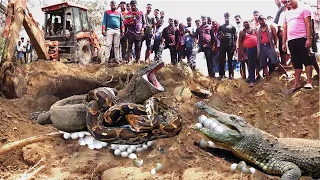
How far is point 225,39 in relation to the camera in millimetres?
5129

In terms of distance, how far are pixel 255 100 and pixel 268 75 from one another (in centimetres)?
35

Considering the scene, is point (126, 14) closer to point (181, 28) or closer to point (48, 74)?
point (181, 28)

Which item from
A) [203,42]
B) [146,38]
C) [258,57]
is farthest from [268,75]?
[146,38]

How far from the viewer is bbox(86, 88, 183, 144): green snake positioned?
4121mm

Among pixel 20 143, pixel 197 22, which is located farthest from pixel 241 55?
pixel 20 143

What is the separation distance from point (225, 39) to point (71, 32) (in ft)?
7.64

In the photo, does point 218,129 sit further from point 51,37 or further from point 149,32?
point 51,37

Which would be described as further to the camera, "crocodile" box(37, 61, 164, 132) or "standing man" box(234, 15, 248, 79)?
"standing man" box(234, 15, 248, 79)

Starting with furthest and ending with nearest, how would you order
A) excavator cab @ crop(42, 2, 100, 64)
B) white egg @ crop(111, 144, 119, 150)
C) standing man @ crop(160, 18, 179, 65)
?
1. excavator cab @ crop(42, 2, 100, 64)
2. standing man @ crop(160, 18, 179, 65)
3. white egg @ crop(111, 144, 119, 150)

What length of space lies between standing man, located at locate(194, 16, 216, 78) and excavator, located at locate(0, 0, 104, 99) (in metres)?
1.46

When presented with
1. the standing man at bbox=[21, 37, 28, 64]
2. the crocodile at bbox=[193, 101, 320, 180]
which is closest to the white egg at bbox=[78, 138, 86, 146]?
the crocodile at bbox=[193, 101, 320, 180]

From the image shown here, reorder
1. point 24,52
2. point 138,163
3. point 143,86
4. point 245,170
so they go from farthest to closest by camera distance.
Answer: point 24,52
point 143,86
point 138,163
point 245,170

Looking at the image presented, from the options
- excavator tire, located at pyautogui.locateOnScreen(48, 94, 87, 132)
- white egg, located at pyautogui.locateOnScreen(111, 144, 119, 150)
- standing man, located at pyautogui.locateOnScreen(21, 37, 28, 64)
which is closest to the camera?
white egg, located at pyautogui.locateOnScreen(111, 144, 119, 150)

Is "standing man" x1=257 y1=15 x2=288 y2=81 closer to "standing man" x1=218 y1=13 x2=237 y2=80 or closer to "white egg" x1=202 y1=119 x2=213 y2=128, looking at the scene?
"standing man" x1=218 y1=13 x2=237 y2=80
